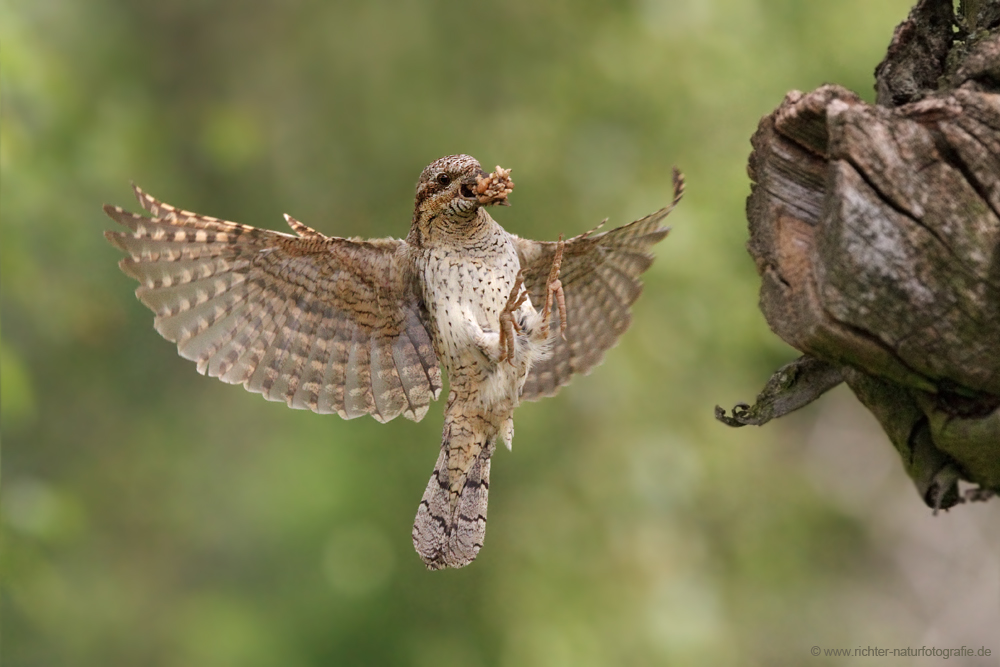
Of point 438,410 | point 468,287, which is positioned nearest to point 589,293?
point 468,287

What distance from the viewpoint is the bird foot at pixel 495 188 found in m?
2.45

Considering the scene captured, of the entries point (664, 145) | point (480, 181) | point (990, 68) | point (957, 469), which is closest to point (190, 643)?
point (664, 145)

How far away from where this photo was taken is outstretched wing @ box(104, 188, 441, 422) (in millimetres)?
2754

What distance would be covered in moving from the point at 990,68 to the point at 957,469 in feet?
2.75

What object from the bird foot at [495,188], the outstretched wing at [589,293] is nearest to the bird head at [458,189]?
the bird foot at [495,188]

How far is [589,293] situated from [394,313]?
712mm

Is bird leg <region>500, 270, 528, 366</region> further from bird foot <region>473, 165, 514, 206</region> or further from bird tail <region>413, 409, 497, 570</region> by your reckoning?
bird tail <region>413, 409, 497, 570</region>

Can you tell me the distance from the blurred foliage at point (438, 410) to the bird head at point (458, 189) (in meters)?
2.42

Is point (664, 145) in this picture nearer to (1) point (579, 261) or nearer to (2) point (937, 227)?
(1) point (579, 261)

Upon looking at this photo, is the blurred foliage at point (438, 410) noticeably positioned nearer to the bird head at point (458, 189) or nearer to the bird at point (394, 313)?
the bird at point (394, 313)

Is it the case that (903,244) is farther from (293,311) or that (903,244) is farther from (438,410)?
(438,410)

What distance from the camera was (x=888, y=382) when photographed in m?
2.07

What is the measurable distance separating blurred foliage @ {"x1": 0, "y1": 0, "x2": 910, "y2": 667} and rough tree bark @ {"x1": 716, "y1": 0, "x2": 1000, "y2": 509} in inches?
122

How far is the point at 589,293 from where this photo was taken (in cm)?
334
